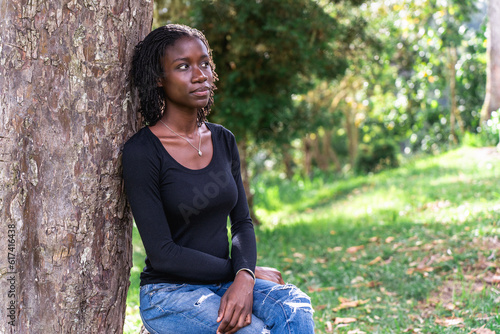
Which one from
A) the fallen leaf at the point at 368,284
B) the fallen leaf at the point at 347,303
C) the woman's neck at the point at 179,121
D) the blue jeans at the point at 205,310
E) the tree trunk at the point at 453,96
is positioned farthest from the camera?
the tree trunk at the point at 453,96

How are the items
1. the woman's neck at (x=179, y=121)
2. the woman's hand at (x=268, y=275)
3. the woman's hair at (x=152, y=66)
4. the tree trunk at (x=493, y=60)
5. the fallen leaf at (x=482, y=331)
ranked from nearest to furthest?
the woman's hair at (x=152, y=66), the woman's neck at (x=179, y=121), the woman's hand at (x=268, y=275), the fallen leaf at (x=482, y=331), the tree trunk at (x=493, y=60)

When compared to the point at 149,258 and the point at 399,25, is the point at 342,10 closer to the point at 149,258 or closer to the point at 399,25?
the point at 399,25

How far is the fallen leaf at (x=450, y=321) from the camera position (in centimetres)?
373

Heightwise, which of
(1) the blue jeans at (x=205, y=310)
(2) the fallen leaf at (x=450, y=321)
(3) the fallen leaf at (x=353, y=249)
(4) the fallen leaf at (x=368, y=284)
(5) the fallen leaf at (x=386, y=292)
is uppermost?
(1) the blue jeans at (x=205, y=310)

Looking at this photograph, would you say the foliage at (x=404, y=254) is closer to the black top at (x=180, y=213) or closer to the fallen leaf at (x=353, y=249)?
the fallen leaf at (x=353, y=249)

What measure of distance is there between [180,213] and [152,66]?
700 millimetres

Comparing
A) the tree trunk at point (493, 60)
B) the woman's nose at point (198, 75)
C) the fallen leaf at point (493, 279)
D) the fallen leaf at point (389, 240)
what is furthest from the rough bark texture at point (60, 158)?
the tree trunk at point (493, 60)

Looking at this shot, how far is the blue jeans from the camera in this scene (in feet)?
7.71

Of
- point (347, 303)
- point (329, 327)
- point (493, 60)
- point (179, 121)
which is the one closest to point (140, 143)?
point (179, 121)

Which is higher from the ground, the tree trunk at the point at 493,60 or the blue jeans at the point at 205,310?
the tree trunk at the point at 493,60

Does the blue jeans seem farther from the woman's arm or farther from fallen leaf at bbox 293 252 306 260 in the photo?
fallen leaf at bbox 293 252 306 260

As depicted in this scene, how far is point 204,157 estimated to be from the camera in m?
2.65

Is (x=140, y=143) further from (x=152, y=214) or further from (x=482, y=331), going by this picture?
(x=482, y=331)

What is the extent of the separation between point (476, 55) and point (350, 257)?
8.47 m
